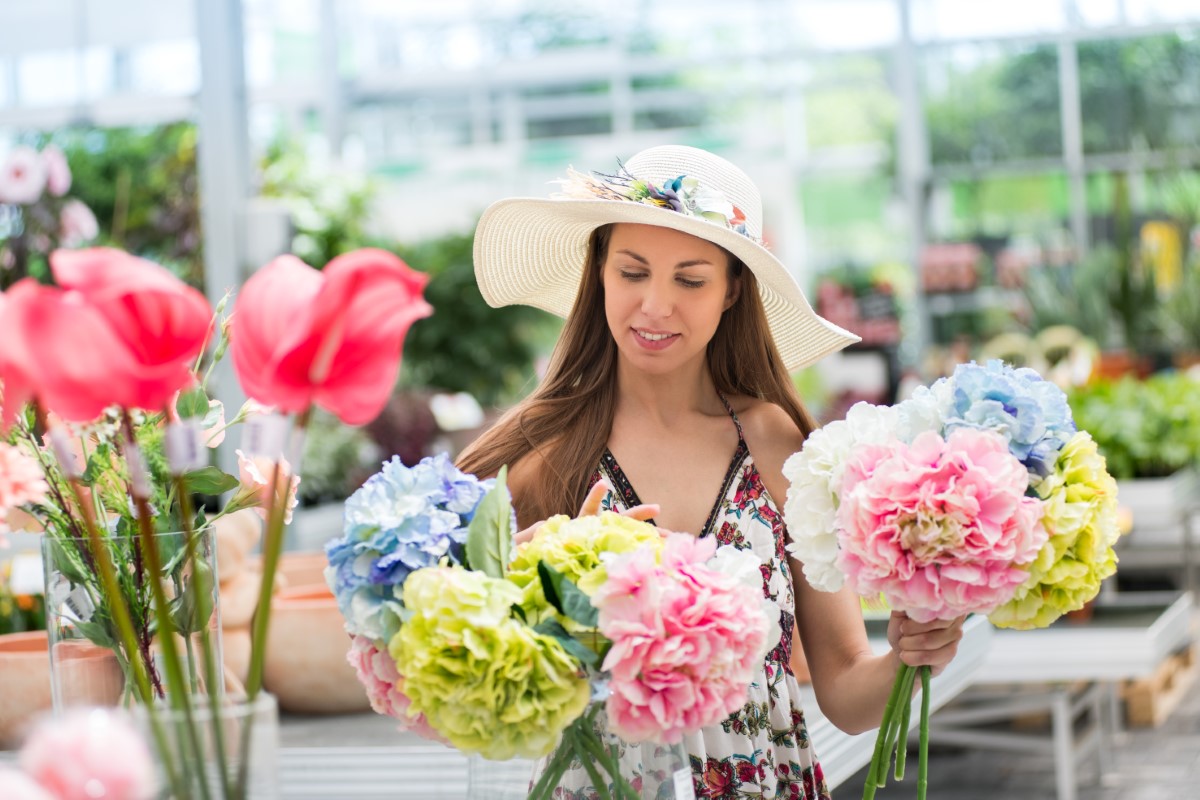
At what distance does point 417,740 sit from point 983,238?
10264 millimetres

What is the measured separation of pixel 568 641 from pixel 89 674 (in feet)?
1.78

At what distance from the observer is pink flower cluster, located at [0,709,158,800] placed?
65cm

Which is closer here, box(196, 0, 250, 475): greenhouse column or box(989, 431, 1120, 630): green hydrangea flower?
box(989, 431, 1120, 630): green hydrangea flower

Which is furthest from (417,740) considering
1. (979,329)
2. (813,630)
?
(979,329)

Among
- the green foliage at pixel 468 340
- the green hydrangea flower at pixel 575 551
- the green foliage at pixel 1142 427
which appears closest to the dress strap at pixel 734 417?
the green hydrangea flower at pixel 575 551

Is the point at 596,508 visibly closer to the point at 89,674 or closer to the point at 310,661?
the point at 89,674

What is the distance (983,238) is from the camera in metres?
11.5

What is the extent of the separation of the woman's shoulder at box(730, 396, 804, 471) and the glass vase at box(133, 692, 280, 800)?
3.62 ft

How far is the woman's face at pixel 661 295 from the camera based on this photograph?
1609 mm

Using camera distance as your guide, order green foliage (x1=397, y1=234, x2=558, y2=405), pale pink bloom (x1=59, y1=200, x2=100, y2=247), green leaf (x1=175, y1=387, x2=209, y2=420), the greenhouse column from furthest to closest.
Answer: green foliage (x1=397, y1=234, x2=558, y2=405) < pale pink bloom (x1=59, y1=200, x2=100, y2=247) < the greenhouse column < green leaf (x1=175, y1=387, x2=209, y2=420)

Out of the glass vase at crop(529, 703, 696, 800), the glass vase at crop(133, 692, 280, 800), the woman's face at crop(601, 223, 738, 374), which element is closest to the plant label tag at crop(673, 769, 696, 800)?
the glass vase at crop(529, 703, 696, 800)

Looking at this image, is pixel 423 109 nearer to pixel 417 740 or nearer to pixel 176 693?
pixel 417 740

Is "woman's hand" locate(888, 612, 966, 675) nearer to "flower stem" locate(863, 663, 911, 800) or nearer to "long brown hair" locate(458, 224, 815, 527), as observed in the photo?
"flower stem" locate(863, 663, 911, 800)

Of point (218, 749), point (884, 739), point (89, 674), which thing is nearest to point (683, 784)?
point (884, 739)
